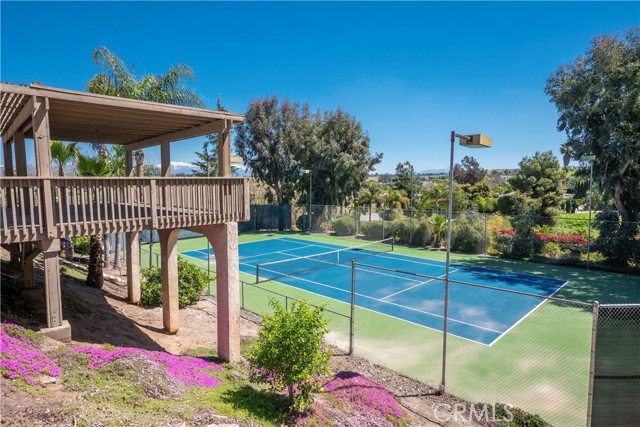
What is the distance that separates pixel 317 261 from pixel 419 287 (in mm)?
6793

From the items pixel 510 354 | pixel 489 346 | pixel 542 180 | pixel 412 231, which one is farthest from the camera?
pixel 542 180

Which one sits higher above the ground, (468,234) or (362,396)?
(468,234)

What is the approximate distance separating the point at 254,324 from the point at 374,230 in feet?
62.2

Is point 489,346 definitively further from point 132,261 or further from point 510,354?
point 132,261

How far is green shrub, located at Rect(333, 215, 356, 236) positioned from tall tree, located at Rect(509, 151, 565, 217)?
1735cm

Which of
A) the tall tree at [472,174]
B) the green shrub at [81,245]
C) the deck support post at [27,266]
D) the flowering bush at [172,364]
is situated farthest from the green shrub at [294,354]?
the tall tree at [472,174]

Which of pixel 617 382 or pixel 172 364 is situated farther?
pixel 172 364

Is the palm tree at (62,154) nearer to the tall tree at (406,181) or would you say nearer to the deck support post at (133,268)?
the deck support post at (133,268)

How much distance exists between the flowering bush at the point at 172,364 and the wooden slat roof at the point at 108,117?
4461 millimetres

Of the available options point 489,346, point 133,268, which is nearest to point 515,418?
point 489,346

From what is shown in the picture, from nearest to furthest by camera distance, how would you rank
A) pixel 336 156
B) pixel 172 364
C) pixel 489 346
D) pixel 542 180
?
pixel 172 364 → pixel 489 346 → pixel 336 156 → pixel 542 180

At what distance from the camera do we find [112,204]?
22.8ft

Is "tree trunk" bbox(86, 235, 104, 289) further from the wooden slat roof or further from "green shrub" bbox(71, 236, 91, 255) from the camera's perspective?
"green shrub" bbox(71, 236, 91, 255)

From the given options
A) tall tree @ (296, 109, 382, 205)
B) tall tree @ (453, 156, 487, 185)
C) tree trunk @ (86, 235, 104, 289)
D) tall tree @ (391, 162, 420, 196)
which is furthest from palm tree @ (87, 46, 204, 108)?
tall tree @ (453, 156, 487, 185)
